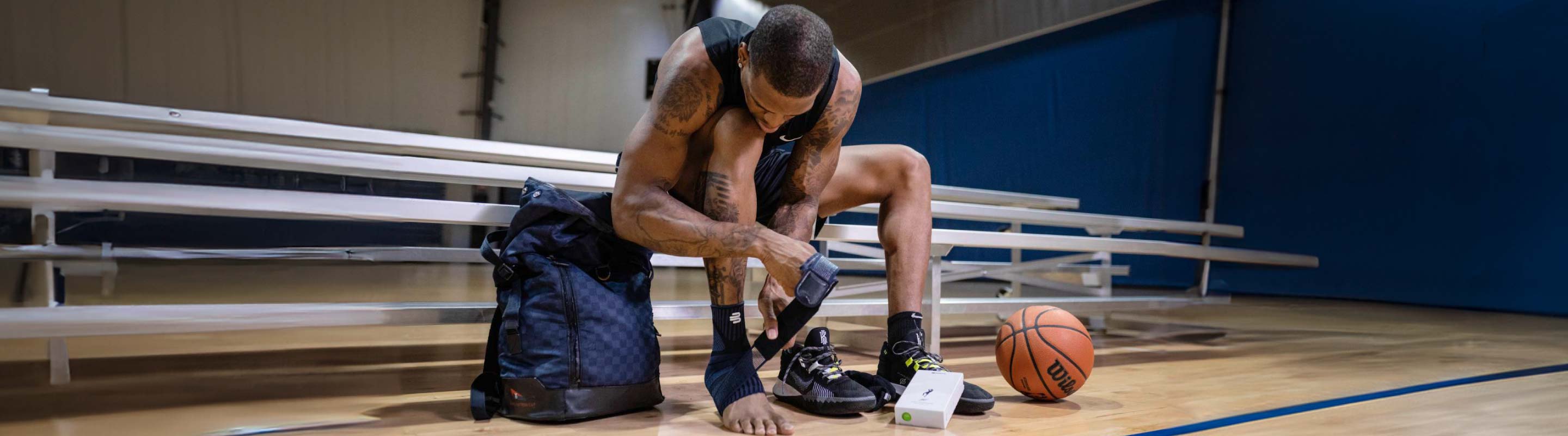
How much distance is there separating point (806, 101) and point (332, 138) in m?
1.52

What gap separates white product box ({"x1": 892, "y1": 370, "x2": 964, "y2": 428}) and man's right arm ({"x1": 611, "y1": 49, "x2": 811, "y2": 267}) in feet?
1.16

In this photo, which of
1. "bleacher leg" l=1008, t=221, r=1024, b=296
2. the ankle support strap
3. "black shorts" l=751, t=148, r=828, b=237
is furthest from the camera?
"bleacher leg" l=1008, t=221, r=1024, b=296

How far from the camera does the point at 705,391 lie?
5.61 ft

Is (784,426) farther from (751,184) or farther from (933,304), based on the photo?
(933,304)

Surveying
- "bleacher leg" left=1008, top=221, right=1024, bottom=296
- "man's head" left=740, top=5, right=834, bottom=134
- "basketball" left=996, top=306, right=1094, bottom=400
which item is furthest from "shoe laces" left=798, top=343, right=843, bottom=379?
"bleacher leg" left=1008, top=221, right=1024, bottom=296

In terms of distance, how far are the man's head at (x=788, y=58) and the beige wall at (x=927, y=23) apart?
13.9ft

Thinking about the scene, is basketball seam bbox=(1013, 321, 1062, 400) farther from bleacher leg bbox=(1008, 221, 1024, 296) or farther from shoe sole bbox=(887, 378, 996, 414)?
bleacher leg bbox=(1008, 221, 1024, 296)

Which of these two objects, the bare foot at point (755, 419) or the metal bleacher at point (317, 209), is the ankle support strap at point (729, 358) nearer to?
the bare foot at point (755, 419)

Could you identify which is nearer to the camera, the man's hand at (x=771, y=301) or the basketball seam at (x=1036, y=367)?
the man's hand at (x=771, y=301)

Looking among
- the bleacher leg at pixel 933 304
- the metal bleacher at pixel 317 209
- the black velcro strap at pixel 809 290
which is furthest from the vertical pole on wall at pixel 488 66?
the black velcro strap at pixel 809 290

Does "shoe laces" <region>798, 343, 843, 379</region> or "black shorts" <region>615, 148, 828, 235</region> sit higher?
"black shorts" <region>615, 148, 828, 235</region>

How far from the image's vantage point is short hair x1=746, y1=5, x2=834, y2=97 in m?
1.23

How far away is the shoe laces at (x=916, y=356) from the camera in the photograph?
1.50 metres

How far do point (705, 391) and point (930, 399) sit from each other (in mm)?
522
